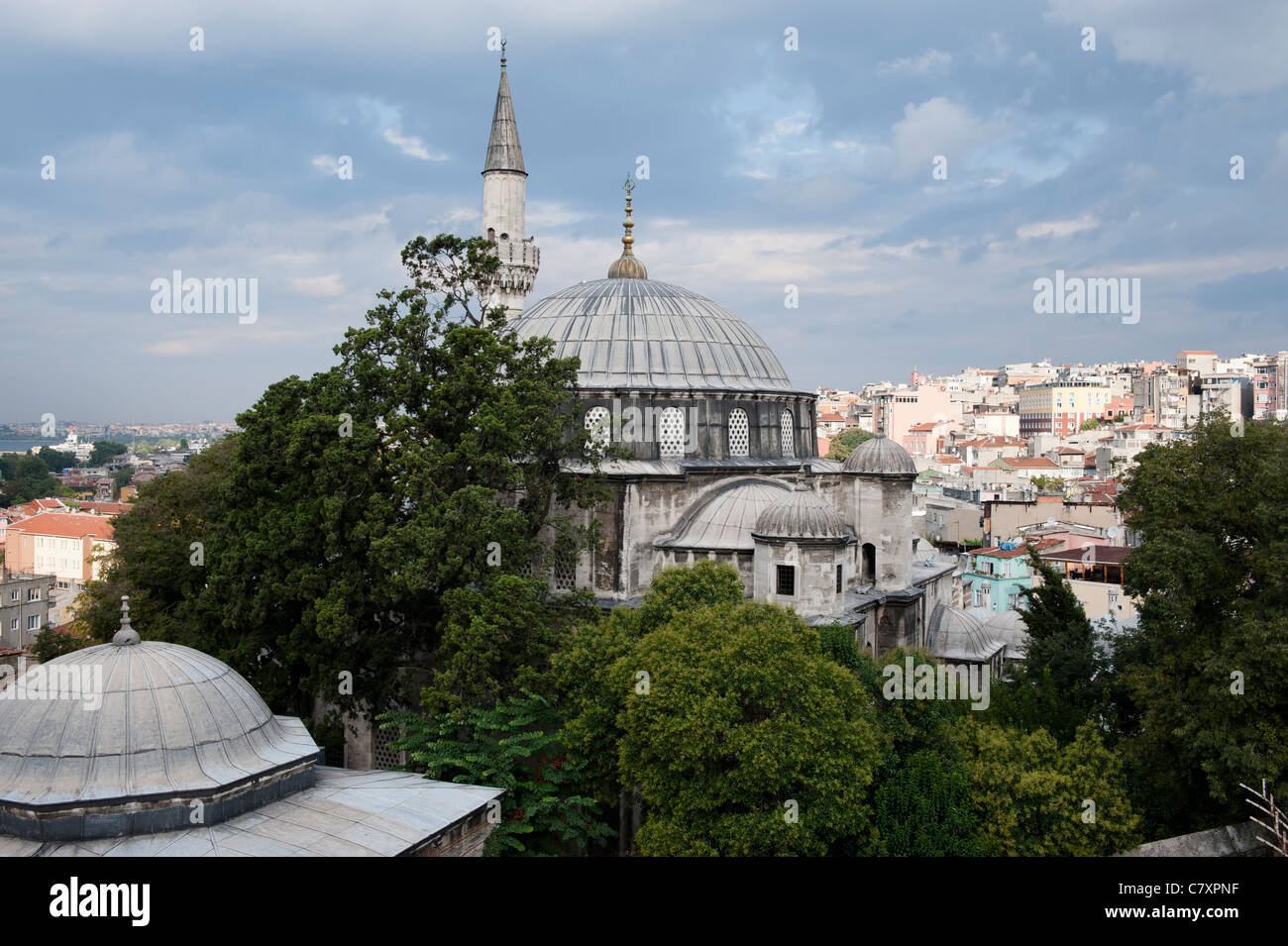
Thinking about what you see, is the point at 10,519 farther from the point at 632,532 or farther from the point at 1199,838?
the point at 1199,838

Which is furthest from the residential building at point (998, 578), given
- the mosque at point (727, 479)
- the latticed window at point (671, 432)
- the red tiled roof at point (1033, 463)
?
the red tiled roof at point (1033, 463)

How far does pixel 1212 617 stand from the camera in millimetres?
17266

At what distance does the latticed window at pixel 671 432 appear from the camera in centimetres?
2400

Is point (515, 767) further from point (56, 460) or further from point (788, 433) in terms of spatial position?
point (56, 460)

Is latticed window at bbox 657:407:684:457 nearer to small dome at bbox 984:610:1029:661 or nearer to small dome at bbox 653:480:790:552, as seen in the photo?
small dome at bbox 653:480:790:552

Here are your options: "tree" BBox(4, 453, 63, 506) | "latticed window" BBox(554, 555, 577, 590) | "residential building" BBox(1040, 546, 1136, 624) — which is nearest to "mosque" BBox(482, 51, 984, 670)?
"latticed window" BBox(554, 555, 577, 590)

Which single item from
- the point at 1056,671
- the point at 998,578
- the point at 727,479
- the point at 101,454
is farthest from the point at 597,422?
the point at 101,454

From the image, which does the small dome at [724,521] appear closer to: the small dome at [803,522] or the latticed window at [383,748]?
the small dome at [803,522]

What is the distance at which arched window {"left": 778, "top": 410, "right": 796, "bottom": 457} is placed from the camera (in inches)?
1037

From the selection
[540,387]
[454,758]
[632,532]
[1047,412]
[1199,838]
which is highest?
[1047,412]

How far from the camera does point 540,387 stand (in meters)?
19.4
